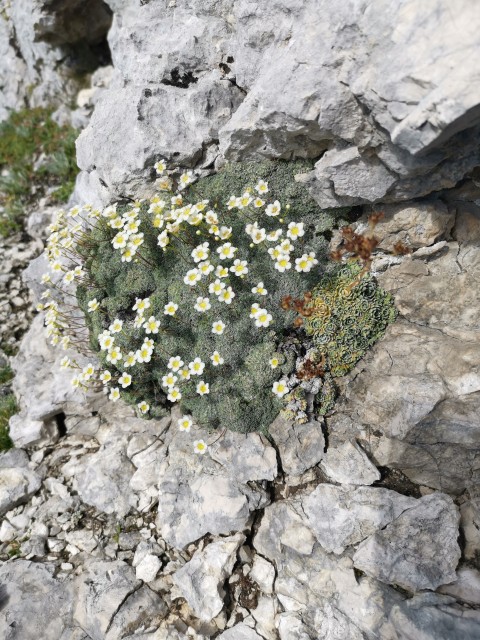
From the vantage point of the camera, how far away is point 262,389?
4449mm

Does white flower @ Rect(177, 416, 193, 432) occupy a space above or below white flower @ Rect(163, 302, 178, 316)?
below

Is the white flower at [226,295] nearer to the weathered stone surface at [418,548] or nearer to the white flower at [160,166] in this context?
the white flower at [160,166]

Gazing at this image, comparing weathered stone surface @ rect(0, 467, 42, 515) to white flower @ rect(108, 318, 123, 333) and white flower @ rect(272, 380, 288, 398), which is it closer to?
white flower @ rect(108, 318, 123, 333)

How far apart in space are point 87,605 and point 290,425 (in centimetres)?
237

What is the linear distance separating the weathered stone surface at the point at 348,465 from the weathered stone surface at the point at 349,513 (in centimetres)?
9

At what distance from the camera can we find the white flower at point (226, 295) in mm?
4258

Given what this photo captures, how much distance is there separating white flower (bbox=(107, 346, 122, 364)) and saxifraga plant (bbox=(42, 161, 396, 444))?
1 cm

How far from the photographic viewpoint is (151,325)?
4.40m

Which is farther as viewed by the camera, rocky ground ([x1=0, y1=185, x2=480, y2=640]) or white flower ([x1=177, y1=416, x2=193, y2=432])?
white flower ([x1=177, y1=416, x2=193, y2=432])

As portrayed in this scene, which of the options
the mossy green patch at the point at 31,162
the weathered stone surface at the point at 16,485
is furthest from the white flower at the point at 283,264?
the mossy green patch at the point at 31,162

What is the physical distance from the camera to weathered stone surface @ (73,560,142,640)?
13.0ft

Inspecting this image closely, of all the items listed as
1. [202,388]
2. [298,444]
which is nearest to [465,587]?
[298,444]

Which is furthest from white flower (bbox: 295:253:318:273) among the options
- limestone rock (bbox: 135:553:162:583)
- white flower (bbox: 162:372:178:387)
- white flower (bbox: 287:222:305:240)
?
limestone rock (bbox: 135:553:162:583)

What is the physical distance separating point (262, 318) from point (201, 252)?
86cm
